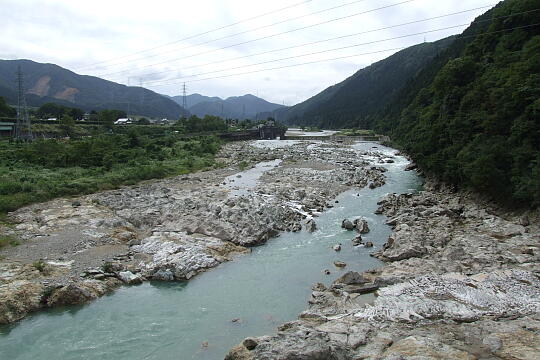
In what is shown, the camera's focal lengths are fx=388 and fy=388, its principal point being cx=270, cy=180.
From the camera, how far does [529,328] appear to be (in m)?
9.38

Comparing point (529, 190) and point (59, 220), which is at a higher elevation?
point (529, 190)

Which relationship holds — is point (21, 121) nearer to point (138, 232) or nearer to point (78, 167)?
point (78, 167)

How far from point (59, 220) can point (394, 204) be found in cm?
1923

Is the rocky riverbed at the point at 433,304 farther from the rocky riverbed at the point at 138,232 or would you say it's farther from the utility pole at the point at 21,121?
the utility pole at the point at 21,121

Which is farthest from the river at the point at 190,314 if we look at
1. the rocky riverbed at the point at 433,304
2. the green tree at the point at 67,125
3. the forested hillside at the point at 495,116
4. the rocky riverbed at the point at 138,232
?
the green tree at the point at 67,125

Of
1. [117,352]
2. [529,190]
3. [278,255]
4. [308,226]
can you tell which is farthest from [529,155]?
[117,352]

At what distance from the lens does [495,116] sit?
22.3 m

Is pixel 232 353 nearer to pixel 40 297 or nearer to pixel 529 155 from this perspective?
pixel 40 297

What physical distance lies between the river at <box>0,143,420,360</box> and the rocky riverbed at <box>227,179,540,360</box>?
97 cm

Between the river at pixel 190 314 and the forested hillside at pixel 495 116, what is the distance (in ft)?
29.2

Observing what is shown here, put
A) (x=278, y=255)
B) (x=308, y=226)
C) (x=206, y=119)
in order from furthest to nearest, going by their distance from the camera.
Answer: (x=206, y=119), (x=308, y=226), (x=278, y=255)

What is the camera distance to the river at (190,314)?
1037cm

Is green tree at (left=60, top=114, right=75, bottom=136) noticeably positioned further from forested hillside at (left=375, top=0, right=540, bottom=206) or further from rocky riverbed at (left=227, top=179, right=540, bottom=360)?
rocky riverbed at (left=227, top=179, right=540, bottom=360)

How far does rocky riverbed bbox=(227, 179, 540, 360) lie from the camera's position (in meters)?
8.70
